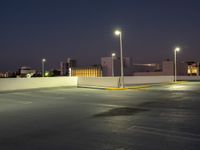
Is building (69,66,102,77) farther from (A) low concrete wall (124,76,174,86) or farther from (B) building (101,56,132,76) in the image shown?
(A) low concrete wall (124,76,174,86)

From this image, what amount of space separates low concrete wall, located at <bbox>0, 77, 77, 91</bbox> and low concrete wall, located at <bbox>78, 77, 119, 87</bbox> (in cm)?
128

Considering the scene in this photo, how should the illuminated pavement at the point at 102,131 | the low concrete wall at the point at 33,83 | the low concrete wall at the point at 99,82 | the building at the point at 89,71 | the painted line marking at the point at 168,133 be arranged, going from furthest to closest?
the building at the point at 89,71, the low concrete wall at the point at 99,82, the low concrete wall at the point at 33,83, the painted line marking at the point at 168,133, the illuminated pavement at the point at 102,131

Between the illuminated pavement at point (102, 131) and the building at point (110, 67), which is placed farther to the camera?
the building at point (110, 67)

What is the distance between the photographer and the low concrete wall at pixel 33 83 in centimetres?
2722

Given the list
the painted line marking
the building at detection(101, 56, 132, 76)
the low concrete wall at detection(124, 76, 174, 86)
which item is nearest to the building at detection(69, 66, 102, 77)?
the building at detection(101, 56, 132, 76)

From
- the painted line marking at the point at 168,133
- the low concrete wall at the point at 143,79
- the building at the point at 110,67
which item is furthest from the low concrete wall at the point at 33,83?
the building at the point at 110,67

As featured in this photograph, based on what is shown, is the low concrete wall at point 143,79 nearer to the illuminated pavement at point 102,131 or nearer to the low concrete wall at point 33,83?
the low concrete wall at point 33,83

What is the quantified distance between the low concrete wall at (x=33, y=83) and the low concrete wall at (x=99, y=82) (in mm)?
1277

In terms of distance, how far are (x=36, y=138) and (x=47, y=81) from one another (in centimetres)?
2352

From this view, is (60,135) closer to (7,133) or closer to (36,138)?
(36,138)

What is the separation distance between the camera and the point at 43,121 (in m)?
10.6

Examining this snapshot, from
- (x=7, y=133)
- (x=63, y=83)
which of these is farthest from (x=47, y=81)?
(x=7, y=133)

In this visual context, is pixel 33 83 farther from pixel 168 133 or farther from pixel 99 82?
pixel 168 133

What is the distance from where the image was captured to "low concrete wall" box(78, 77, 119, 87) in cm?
3256
